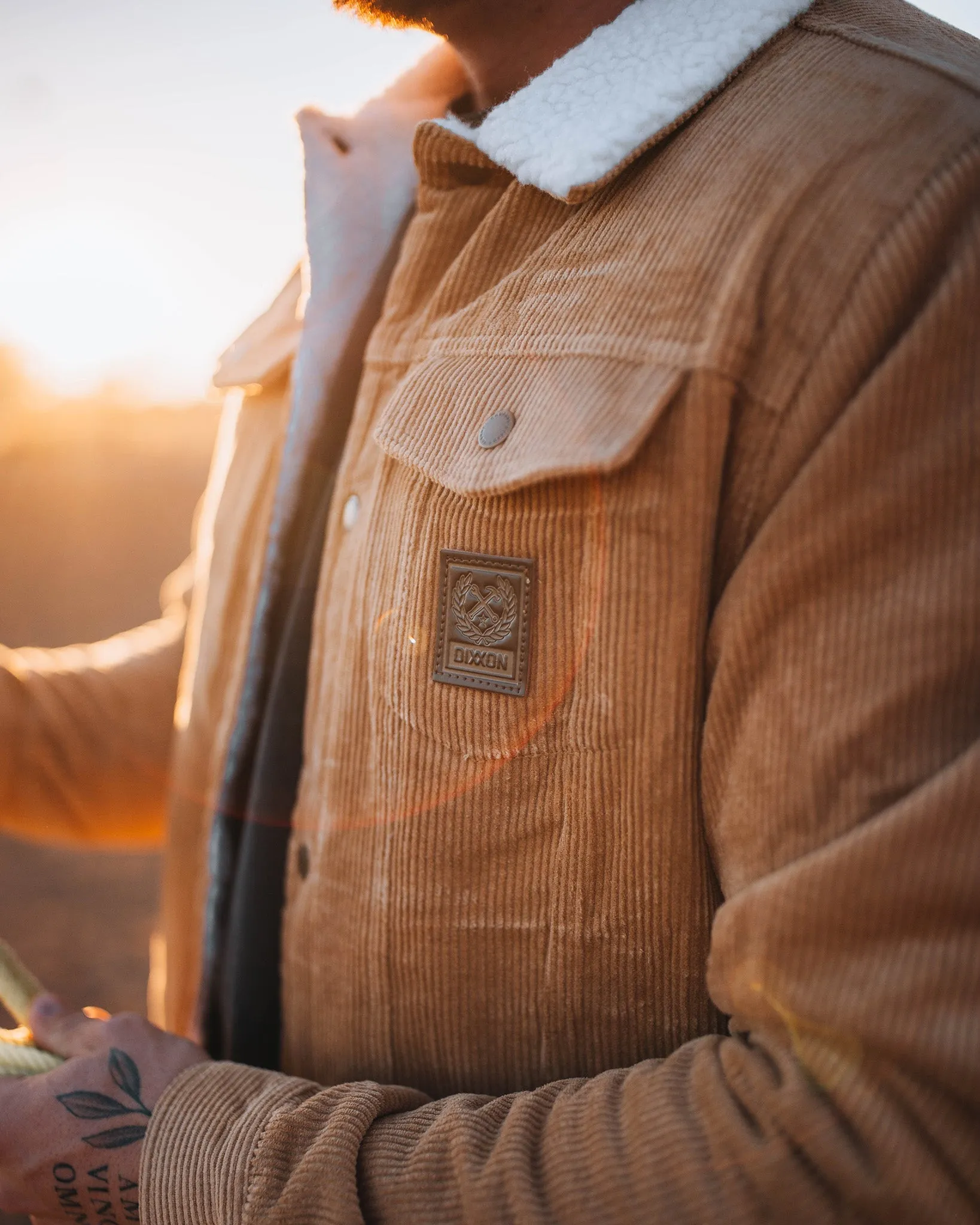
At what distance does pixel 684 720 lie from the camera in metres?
0.95

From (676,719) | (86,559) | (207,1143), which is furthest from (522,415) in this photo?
(86,559)

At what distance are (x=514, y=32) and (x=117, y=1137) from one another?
5.58 feet

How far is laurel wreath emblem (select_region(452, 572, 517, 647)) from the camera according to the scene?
40.2 inches

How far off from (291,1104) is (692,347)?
39.8 inches

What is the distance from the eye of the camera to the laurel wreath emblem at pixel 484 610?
1021 mm

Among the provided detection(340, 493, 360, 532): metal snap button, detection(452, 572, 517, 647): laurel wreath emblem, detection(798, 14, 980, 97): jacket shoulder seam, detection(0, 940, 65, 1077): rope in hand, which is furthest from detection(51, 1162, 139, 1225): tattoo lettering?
detection(798, 14, 980, 97): jacket shoulder seam

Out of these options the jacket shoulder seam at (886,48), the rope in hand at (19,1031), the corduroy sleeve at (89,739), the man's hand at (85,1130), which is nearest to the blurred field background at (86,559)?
the corduroy sleeve at (89,739)

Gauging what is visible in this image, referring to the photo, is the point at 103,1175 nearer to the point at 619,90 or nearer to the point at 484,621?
the point at 484,621

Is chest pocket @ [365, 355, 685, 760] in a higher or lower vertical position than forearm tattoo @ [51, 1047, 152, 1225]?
higher

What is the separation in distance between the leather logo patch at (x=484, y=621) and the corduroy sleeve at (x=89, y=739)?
1.18 m

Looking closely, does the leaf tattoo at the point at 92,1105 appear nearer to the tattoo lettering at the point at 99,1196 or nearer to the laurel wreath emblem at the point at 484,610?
the tattoo lettering at the point at 99,1196

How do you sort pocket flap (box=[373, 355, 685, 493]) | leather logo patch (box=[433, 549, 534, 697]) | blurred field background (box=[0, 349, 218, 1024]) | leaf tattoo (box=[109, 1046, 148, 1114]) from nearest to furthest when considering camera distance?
pocket flap (box=[373, 355, 685, 493]) < leather logo patch (box=[433, 549, 534, 697]) < leaf tattoo (box=[109, 1046, 148, 1114]) < blurred field background (box=[0, 349, 218, 1024])

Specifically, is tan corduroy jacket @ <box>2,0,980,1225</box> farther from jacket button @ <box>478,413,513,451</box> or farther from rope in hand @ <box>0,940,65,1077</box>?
rope in hand @ <box>0,940,65,1077</box>

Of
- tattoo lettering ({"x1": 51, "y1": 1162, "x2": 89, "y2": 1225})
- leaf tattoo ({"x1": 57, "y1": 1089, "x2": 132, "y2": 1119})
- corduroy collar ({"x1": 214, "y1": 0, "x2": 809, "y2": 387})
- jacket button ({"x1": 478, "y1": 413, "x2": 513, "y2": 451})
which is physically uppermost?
corduroy collar ({"x1": 214, "y1": 0, "x2": 809, "y2": 387})
